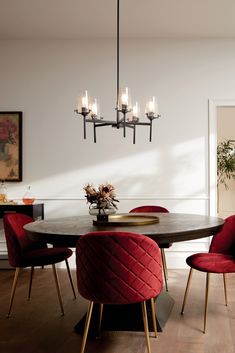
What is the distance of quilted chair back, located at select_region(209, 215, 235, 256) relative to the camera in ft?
10.0

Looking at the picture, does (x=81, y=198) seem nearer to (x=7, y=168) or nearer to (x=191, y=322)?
(x=7, y=168)

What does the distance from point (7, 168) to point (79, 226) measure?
2.55 metres

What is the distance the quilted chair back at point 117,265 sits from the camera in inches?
79.4

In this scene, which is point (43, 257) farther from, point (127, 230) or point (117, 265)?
point (117, 265)

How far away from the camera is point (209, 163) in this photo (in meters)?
4.85

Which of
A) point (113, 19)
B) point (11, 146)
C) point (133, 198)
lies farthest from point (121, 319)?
point (113, 19)

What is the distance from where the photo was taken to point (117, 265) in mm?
2037

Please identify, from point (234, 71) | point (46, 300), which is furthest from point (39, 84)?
point (46, 300)

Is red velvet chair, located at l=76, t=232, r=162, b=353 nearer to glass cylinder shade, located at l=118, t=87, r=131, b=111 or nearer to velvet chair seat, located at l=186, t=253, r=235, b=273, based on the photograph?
velvet chair seat, located at l=186, t=253, r=235, b=273

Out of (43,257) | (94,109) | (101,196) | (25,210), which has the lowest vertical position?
(43,257)

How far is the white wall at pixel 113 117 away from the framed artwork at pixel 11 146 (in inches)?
3.0

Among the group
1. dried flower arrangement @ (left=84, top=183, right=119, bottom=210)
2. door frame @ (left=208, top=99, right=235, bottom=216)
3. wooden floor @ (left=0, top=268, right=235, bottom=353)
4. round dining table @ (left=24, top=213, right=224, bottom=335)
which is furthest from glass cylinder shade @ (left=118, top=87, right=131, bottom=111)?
door frame @ (left=208, top=99, right=235, bottom=216)

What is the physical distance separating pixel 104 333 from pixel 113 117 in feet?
9.57

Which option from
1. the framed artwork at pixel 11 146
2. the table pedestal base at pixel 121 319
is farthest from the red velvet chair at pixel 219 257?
the framed artwork at pixel 11 146
